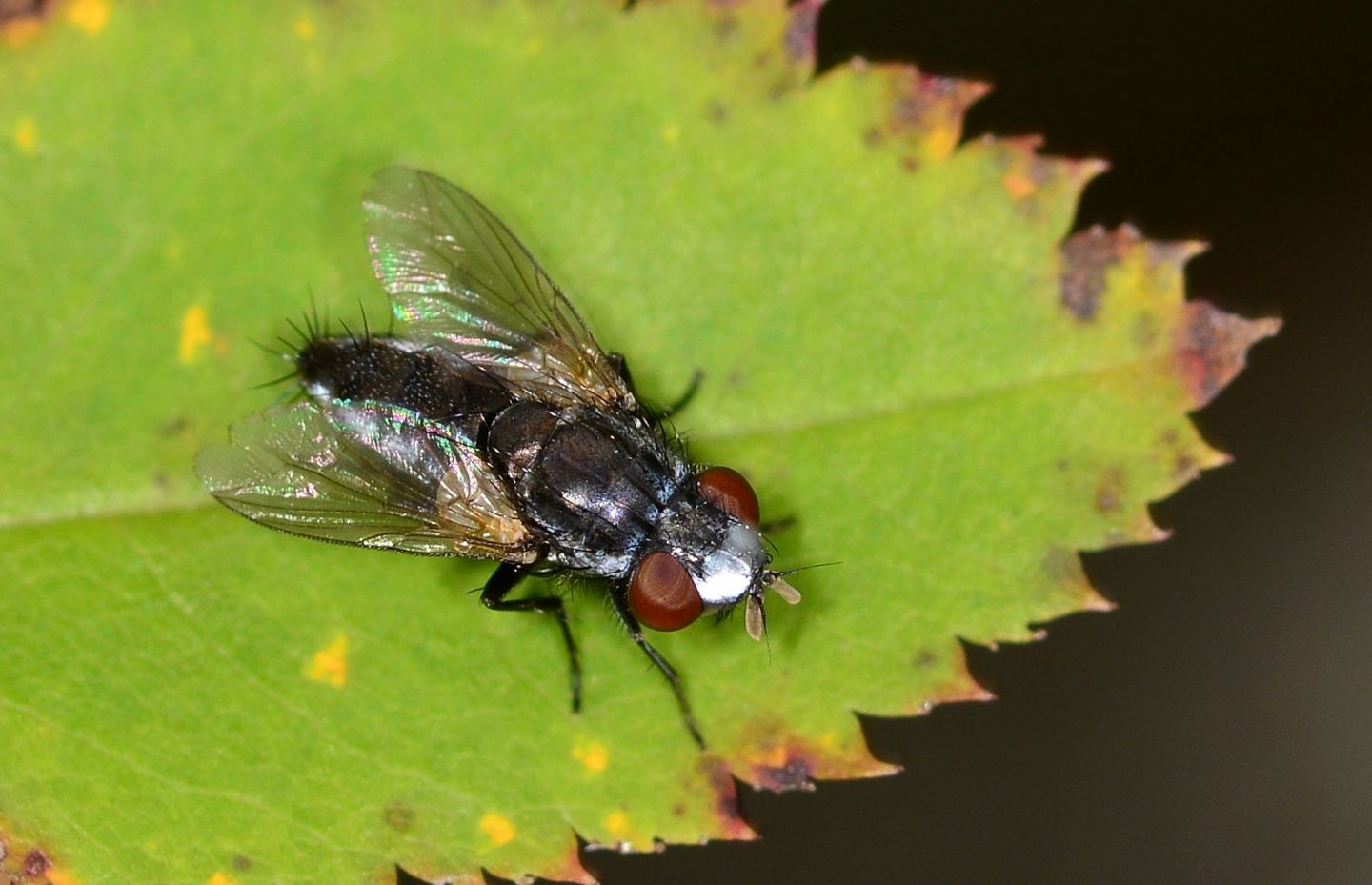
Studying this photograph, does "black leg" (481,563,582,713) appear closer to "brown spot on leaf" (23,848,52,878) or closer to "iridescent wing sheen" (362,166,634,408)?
"iridescent wing sheen" (362,166,634,408)

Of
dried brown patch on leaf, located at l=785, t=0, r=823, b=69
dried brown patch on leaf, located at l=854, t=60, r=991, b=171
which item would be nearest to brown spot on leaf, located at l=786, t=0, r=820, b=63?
dried brown patch on leaf, located at l=785, t=0, r=823, b=69

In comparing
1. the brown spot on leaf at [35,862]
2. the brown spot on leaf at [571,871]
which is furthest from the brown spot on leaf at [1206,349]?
the brown spot on leaf at [35,862]

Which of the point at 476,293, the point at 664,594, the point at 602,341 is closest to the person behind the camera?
the point at 664,594

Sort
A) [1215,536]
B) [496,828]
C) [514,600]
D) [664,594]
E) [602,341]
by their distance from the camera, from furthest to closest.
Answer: [1215,536]
[602,341]
[514,600]
[496,828]
[664,594]

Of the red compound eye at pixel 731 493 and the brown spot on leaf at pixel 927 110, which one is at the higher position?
the brown spot on leaf at pixel 927 110

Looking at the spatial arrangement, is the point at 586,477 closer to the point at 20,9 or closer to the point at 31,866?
the point at 31,866

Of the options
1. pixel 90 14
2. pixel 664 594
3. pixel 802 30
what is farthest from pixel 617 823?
pixel 90 14

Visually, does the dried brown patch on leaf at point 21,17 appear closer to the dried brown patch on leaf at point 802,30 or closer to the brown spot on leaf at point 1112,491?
the dried brown patch on leaf at point 802,30
